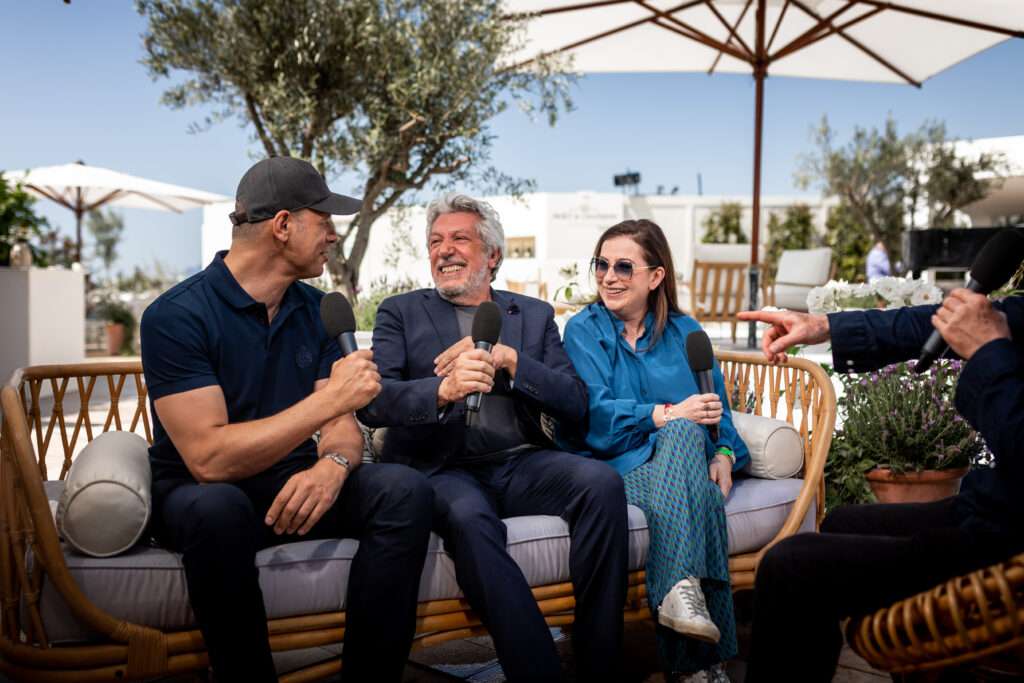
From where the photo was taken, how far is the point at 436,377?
2480 mm

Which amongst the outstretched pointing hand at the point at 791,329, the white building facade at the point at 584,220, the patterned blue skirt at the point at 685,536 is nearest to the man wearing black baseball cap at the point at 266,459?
the patterned blue skirt at the point at 685,536

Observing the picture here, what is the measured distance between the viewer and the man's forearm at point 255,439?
6.55 ft

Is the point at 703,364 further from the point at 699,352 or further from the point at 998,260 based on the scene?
the point at 998,260

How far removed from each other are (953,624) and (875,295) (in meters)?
3.23

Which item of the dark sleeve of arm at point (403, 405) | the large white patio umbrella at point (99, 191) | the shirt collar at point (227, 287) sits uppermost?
the large white patio umbrella at point (99, 191)

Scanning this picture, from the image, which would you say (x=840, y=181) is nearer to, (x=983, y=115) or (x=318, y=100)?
(x=318, y=100)

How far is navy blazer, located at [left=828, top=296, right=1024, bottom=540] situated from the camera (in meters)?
1.52

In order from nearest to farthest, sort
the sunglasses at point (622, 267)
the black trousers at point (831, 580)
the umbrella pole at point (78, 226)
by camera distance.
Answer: the black trousers at point (831, 580), the sunglasses at point (622, 267), the umbrella pole at point (78, 226)

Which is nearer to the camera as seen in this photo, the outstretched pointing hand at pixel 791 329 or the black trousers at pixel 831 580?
the black trousers at pixel 831 580

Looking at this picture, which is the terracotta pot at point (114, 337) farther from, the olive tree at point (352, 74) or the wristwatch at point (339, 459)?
the wristwatch at point (339, 459)

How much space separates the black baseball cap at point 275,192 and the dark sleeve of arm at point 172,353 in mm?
315

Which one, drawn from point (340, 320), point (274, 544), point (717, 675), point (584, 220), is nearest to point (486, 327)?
point (340, 320)

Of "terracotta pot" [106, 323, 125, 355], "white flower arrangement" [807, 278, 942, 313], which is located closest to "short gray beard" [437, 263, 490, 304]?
"white flower arrangement" [807, 278, 942, 313]

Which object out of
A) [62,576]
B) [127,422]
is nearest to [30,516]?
[62,576]
